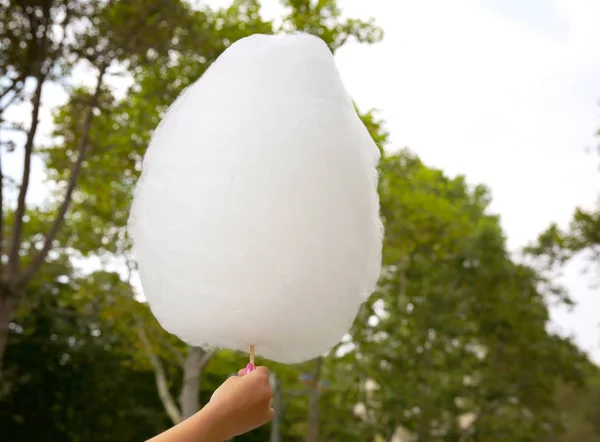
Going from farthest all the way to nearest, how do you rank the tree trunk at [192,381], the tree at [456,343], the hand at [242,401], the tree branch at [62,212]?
the tree at [456,343] < the tree trunk at [192,381] < the tree branch at [62,212] < the hand at [242,401]

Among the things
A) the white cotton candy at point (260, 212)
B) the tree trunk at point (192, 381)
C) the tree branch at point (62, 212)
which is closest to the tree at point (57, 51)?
the tree branch at point (62, 212)

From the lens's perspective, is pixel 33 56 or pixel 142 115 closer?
pixel 33 56

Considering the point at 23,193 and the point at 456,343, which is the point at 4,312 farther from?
the point at 456,343

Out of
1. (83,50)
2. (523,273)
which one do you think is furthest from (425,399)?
(83,50)

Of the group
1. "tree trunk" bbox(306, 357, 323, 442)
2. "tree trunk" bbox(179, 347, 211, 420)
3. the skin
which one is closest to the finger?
the skin

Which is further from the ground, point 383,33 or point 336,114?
point 383,33

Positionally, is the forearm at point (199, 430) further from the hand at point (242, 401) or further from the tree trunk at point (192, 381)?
the tree trunk at point (192, 381)

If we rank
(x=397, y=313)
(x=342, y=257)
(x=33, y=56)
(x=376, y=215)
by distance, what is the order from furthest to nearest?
1. (x=397, y=313)
2. (x=33, y=56)
3. (x=376, y=215)
4. (x=342, y=257)

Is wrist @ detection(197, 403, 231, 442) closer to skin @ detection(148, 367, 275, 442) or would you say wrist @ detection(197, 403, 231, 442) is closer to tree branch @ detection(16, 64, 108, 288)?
skin @ detection(148, 367, 275, 442)

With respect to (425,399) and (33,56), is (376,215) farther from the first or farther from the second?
(425,399)
